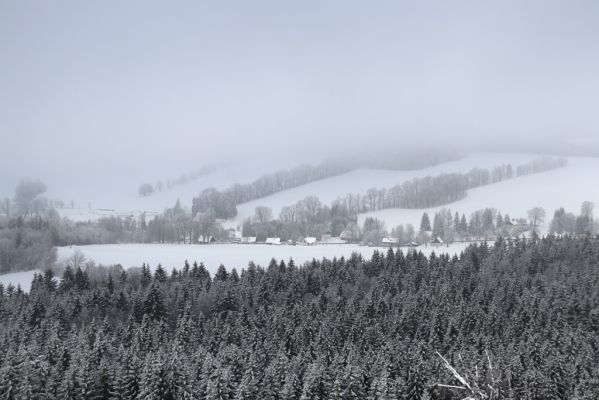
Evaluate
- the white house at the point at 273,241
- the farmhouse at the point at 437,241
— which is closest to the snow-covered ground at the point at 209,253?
the farmhouse at the point at 437,241

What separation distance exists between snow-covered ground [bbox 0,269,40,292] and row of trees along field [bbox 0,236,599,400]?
13449mm

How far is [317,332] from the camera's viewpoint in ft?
244

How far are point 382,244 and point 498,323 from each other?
108479 mm

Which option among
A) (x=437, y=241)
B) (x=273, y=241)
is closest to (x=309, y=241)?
(x=273, y=241)

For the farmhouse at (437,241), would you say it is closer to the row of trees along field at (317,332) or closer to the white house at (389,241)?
the white house at (389,241)

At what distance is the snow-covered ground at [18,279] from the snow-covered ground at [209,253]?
39.0 ft

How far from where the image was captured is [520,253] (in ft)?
450

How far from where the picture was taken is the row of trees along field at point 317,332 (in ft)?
158

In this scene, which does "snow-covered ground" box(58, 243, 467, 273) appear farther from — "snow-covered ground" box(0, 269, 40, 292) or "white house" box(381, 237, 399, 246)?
"snow-covered ground" box(0, 269, 40, 292)

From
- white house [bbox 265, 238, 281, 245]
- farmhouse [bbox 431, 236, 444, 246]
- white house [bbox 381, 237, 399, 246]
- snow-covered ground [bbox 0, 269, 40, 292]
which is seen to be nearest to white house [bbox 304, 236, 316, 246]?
white house [bbox 265, 238, 281, 245]

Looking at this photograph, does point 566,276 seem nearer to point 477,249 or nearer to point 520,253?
point 520,253

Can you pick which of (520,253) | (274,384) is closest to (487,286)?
(520,253)

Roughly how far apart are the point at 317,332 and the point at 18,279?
93.0 metres

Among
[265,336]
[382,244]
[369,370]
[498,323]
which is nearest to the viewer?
[369,370]
